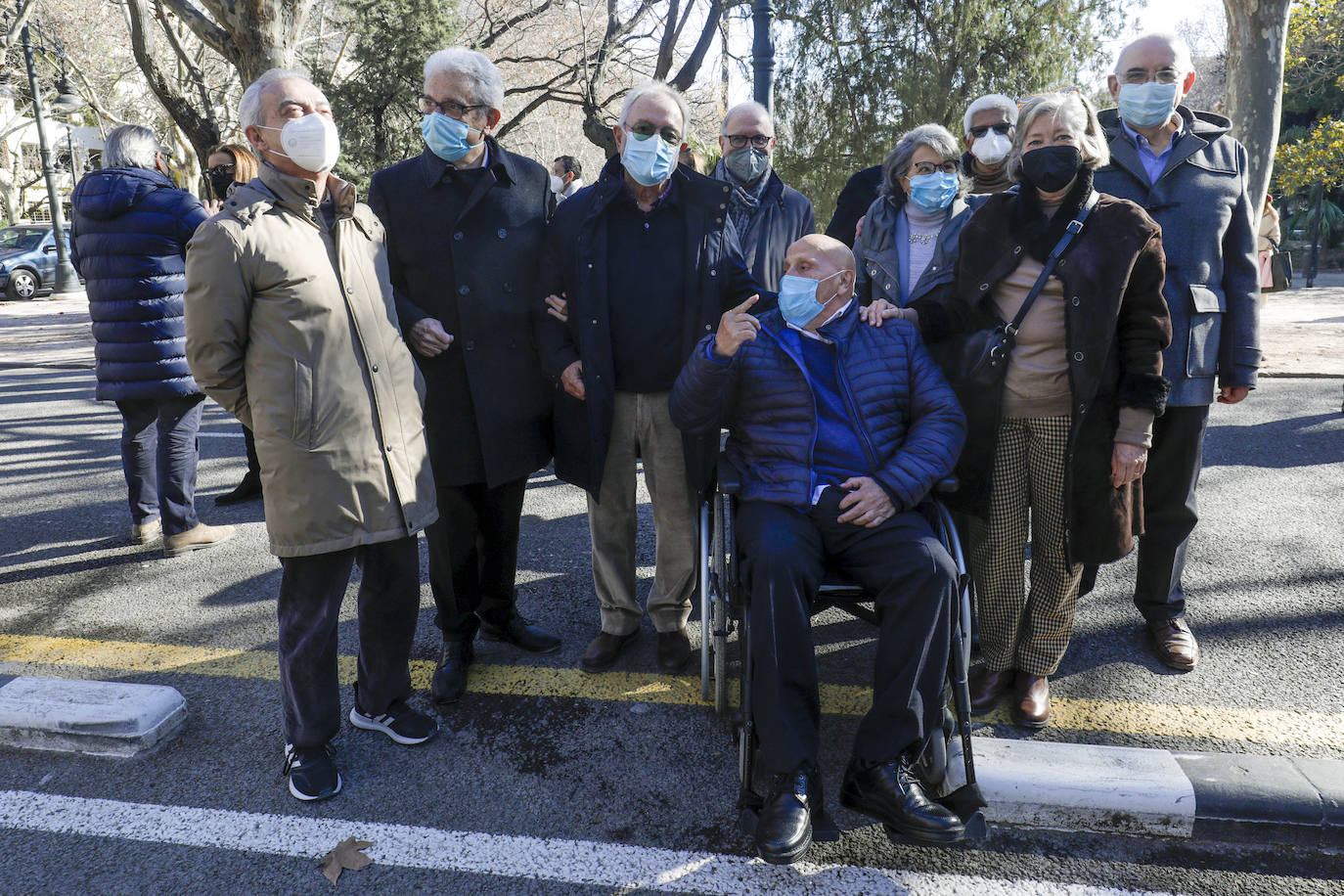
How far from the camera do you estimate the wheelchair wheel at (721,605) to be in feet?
9.16

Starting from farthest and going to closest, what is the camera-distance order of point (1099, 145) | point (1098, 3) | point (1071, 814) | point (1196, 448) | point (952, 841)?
point (1098, 3)
point (1196, 448)
point (1099, 145)
point (1071, 814)
point (952, 841)

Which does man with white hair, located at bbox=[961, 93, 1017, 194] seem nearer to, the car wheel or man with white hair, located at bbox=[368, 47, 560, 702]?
man with white hair, located at bbox=[368, 47, 560, 702]

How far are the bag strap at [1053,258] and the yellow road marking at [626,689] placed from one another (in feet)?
4.20

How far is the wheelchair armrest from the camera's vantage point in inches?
109

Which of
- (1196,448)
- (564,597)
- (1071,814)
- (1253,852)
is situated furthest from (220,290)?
(1196,448)

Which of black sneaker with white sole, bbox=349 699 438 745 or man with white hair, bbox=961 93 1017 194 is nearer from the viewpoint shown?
black sneaker with white sole, bbox=349 699 438 745

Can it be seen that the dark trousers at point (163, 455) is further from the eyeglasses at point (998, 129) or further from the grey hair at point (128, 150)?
A: the eyeglasses at point (998, 129)

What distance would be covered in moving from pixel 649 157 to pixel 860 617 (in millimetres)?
1649

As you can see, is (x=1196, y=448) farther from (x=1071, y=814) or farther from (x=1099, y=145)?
(x=1071, y=814)

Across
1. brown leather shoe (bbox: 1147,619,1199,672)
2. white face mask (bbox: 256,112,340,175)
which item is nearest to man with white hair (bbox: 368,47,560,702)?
white face mask (bbox: 256,112,340,175)

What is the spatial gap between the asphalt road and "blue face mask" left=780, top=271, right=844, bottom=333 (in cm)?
132

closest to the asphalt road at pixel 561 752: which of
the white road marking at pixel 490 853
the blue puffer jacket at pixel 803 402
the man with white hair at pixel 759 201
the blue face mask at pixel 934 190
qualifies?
the white road marking at pixel 490 853

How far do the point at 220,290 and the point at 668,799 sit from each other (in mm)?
1823

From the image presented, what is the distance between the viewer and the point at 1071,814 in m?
2.41
